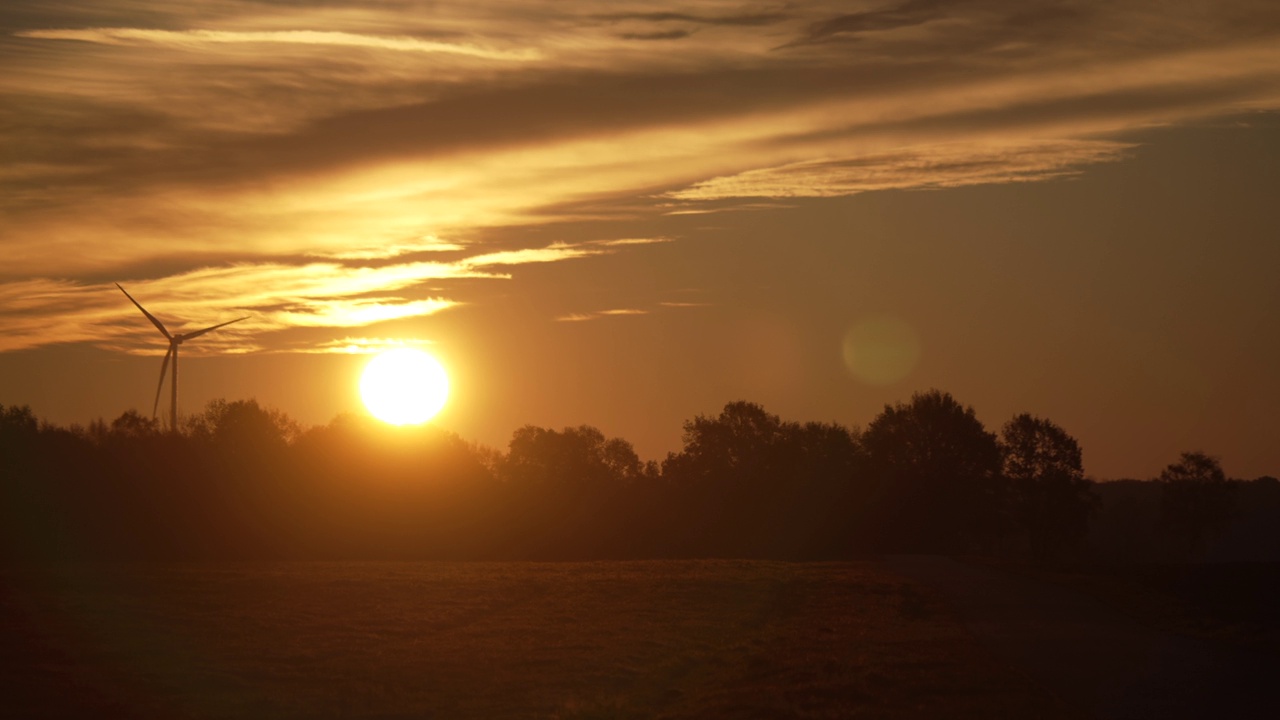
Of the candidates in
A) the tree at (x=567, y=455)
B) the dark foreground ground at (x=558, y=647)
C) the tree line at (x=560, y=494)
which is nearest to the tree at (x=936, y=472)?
the tree line at (x=560, y=494)

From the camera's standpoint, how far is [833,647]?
21.2 m

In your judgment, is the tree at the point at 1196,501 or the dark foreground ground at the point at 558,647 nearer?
the dark foreground ground at the point at 558,647

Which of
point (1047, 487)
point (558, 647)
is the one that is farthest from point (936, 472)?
point (558, 647)

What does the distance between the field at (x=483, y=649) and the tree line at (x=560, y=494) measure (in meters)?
23.4

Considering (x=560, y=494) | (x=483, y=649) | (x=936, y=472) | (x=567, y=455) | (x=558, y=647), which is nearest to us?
(x=483, y=649)

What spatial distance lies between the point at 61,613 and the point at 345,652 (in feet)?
27.2

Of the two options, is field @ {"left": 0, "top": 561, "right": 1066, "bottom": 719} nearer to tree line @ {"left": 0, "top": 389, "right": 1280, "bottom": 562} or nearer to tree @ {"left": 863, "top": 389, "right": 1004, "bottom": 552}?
tree line @ {"left": 0, "top": 389, "right": 1280, "bottom": 562}

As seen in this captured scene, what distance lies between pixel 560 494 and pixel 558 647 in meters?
62.5

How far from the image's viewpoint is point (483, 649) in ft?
73.2

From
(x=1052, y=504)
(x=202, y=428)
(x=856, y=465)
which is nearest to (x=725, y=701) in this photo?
(x=202, y=428)

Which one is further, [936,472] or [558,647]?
[936,472]

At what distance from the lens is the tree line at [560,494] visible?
5912 centimetres

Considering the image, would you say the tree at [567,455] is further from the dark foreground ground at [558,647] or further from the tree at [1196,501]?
the dark foreground ground at [558,647]

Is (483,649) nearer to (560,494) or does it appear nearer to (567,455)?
(560,494)
